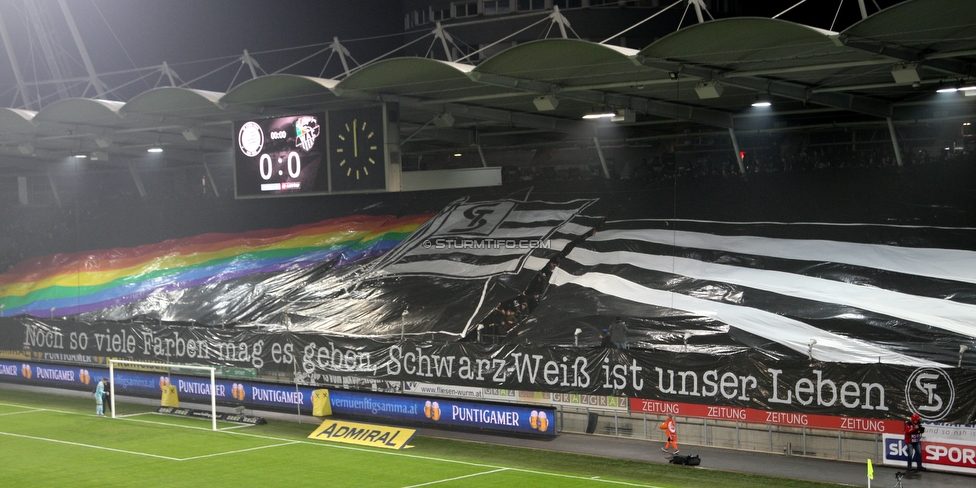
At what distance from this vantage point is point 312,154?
26.1 meters

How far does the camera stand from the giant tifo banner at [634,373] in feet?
57.9

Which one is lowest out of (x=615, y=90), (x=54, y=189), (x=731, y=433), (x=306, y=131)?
(x=731, y=433)

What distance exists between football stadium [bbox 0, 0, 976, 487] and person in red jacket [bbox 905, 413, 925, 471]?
0.06 m

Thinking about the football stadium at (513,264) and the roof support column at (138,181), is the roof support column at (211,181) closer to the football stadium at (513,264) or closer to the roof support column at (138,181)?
the football stadium at (513,264)

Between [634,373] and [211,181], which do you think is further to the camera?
[211,181]

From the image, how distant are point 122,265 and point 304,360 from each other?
52.7 ft

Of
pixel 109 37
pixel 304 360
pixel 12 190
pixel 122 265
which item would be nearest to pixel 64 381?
pixel 122 265

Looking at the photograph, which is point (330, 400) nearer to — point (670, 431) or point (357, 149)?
point (357, 149)

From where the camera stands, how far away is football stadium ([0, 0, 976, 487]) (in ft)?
63.4

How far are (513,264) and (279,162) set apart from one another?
785 centimetres

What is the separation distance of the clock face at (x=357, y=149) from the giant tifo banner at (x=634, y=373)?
4.30 meters

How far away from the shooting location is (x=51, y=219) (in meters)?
44.1

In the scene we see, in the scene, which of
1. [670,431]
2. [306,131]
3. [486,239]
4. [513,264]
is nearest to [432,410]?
[670,431]

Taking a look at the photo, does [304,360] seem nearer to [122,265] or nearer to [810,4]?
[122,265]
